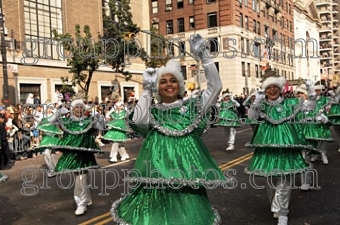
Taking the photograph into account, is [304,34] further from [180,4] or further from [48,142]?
[48,142]

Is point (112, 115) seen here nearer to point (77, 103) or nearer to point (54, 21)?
point (77, 103)

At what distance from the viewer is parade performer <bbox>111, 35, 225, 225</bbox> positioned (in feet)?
11.8

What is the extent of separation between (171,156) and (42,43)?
20.9 metres

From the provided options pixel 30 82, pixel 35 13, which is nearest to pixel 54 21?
pixel 35 13

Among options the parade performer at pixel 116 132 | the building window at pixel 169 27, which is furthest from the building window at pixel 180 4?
the parade performer at pixel 116 132

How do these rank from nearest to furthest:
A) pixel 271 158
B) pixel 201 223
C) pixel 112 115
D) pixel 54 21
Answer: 1. pixel 201 223
2. pixel 271 158
3. pixel 112 115
4. pixel 54 21

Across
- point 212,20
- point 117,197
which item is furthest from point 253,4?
point 117,197

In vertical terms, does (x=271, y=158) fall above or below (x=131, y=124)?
below

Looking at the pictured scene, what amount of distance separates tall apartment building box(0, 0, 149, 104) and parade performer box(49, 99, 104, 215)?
12698 mm

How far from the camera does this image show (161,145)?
383 cm

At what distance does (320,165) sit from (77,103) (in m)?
6.47

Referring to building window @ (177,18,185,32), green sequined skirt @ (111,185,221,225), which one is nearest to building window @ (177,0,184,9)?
building window @ (177,18,185,32)

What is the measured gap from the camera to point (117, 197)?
7781mm

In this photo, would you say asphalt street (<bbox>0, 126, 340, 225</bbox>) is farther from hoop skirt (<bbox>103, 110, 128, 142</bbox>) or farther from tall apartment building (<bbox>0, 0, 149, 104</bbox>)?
tall apartment building (<bbox>0, 0, 149, 104</bbox>)
